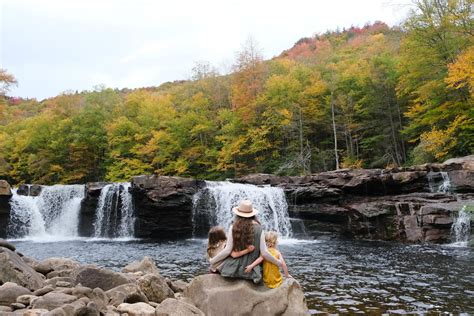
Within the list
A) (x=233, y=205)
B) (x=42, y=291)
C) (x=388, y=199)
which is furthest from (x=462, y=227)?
(x=42, y=291)

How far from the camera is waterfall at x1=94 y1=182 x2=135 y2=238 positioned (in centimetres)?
2656

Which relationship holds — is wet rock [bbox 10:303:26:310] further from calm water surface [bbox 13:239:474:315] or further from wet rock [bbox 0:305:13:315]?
calm water surface [bbox 13:239:474:315]

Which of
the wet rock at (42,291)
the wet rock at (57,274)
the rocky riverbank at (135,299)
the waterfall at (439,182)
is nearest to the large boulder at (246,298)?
the rocky riverbank at (135,299)

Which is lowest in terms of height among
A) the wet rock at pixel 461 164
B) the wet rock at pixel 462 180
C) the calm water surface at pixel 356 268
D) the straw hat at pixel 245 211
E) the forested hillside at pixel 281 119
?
the calm water surface at pixel 356 268

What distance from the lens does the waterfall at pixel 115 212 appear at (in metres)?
26.6

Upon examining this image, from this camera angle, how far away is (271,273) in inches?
275

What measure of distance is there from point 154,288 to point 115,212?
19511 millimetres

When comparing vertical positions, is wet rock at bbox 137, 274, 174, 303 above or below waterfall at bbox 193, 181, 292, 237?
below

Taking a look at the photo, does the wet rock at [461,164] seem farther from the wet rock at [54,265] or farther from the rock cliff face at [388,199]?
the wet rock at [54,265]

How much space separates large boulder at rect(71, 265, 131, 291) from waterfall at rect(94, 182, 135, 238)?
18613 mm

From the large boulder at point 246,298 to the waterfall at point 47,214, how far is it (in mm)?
22369

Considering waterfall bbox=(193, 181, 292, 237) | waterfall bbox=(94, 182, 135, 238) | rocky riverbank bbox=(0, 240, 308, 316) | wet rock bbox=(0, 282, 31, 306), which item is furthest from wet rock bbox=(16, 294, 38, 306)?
waterfall bbox=(94, 182, 135, 238)

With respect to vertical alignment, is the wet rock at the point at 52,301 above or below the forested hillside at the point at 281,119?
below

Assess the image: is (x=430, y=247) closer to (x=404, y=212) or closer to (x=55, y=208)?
(x=404, y=212)
